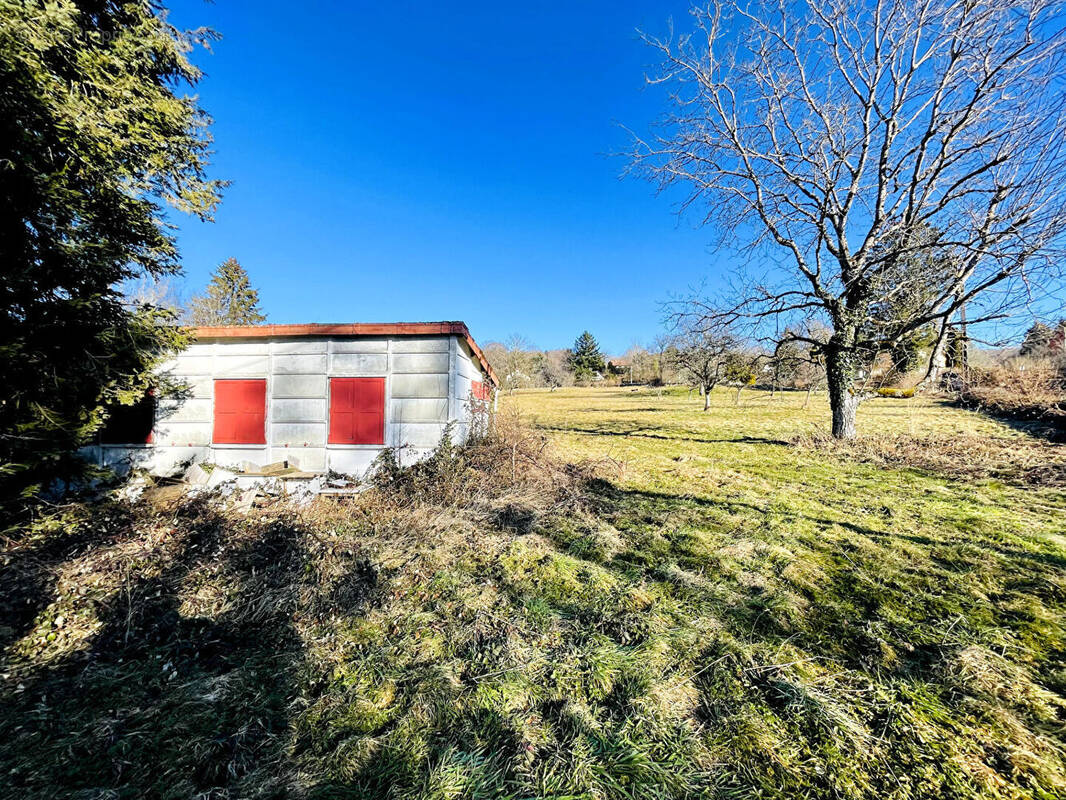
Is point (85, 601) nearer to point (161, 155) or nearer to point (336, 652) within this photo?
point (336, 652)

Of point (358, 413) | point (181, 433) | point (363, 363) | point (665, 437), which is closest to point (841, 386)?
point (665, 437)

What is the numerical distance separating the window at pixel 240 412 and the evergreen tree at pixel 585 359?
48.5 m

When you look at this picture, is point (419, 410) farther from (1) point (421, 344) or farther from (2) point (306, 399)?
(2) point (306, 399)

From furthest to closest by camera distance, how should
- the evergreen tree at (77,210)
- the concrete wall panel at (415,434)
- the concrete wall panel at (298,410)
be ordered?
the concrete wall panel at (298,410), the concrete wall panel at (415,434), the evergreen tree at (77,210)

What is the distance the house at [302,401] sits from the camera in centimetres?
788

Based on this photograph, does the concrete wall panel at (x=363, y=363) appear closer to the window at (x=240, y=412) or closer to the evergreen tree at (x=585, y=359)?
the window at (x=240, y=412)

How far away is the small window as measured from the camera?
27.3 feet

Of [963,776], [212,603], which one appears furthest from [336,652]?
[963,776]

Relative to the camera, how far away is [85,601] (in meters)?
3.35

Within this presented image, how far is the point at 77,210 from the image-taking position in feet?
15.9

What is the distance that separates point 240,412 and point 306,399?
1.57 metres

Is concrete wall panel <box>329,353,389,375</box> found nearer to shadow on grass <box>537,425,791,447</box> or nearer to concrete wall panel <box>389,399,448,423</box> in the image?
concrete wall panel <box>389,399,448,423</box>

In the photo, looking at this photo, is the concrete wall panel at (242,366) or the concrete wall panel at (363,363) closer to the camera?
the concrete wall panel at (363,363)

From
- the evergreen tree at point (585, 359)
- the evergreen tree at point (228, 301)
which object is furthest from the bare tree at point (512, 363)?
the evergreen tree at point (228, 301)
